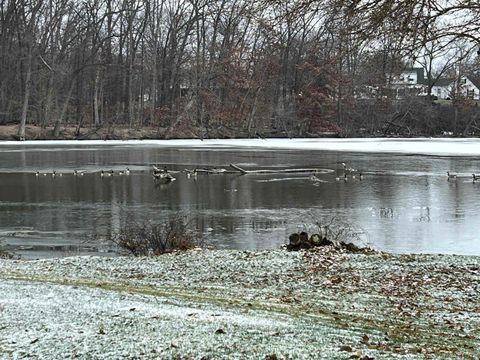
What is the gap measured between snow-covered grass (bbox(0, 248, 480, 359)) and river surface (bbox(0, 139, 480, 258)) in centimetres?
282

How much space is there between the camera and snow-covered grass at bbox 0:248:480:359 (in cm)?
503

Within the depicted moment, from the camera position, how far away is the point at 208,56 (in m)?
68.4

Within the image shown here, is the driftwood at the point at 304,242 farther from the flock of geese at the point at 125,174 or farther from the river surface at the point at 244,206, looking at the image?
the flock of geese at the point at 125,174

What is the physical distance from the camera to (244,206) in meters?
17.7

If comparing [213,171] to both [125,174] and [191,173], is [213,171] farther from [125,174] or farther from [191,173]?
[125,174]

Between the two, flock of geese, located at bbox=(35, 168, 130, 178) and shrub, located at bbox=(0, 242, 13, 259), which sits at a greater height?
flock of geese, located at bbox=(35, 168, 130, 178)

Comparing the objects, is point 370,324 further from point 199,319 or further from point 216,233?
point 216,233

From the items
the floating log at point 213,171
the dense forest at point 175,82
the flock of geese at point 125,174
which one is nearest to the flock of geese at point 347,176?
the floating log at point 213,171

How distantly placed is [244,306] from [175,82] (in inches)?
2560

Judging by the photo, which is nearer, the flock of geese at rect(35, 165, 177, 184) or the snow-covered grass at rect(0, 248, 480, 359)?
the snow-covered grass at rect(0, 248, 480, 359)

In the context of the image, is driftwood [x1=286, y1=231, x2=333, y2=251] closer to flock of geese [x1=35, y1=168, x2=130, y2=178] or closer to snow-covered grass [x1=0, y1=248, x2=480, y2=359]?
snow-covered grass [x1=0, y1=248, x2=480, y2=359]

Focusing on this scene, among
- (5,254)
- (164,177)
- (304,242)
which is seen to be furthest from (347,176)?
(5,254)

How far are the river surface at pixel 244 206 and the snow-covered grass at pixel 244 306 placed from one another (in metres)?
2.82

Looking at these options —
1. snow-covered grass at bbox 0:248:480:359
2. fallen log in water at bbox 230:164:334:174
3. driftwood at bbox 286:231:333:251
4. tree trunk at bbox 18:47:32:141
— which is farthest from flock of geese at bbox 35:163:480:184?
tree trunk at bbox 18:47:32:141
